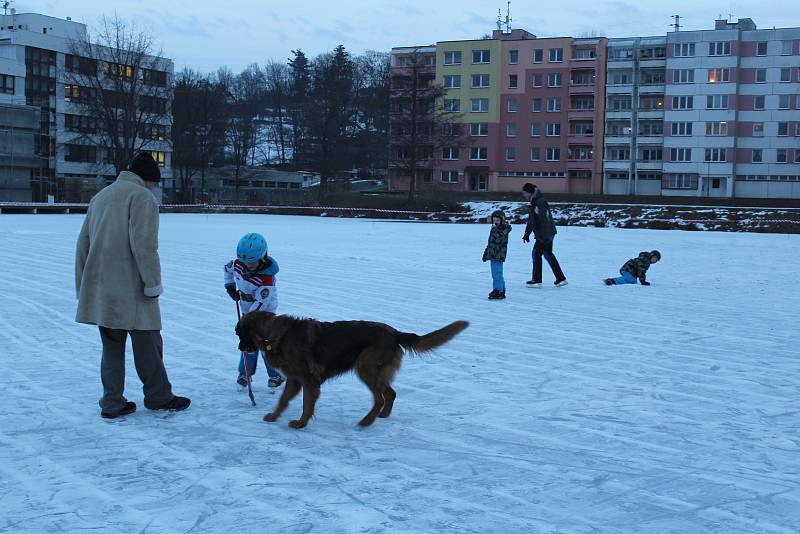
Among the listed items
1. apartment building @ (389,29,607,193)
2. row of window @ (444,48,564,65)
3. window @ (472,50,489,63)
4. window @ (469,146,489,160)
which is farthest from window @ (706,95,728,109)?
window @ (472,50,489,63)

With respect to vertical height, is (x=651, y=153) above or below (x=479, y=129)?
below

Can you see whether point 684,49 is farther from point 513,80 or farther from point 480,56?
point 480,56

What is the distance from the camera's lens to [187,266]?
657 inches

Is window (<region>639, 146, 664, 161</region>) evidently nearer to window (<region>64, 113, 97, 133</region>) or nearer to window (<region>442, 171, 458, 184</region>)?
window (<region>442, 171, 458, 184</region>)

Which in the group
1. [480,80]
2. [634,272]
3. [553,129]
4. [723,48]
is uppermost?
[723,48]

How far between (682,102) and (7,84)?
2350 inches

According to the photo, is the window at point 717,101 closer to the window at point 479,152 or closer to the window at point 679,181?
the window at point 679,181

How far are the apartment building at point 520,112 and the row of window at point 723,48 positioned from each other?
276 inches

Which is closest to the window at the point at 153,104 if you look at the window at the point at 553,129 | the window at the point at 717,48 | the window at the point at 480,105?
the window at the point at 480,105

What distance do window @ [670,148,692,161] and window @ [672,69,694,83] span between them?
6.19 m

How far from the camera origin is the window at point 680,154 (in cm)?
7581

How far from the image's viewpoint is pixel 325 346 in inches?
221

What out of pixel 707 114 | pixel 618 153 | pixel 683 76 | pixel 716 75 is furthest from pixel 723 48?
pixel 618 153

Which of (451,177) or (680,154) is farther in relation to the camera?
(451,177)
